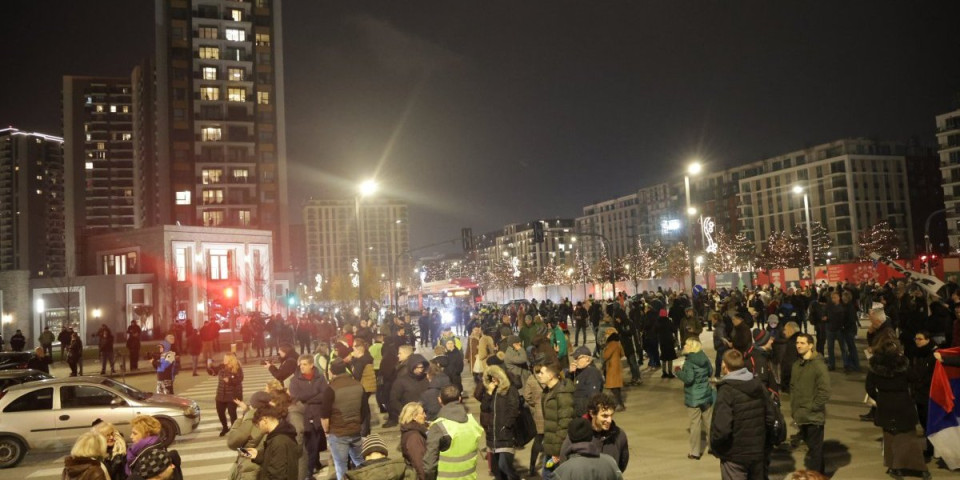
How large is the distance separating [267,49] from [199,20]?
798 cm

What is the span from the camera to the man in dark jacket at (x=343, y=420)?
9.18 m

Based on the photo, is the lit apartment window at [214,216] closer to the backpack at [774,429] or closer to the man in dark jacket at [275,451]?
the man in dark jacket at [275,451]

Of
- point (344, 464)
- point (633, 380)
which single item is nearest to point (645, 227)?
point (633, 380)

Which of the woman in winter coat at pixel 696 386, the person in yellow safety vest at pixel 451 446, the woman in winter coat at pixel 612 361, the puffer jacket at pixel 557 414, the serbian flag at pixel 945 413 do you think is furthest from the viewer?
the woman in winter coat at pixel 612 361

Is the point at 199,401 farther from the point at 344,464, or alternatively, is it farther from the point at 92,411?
the point at 344,464

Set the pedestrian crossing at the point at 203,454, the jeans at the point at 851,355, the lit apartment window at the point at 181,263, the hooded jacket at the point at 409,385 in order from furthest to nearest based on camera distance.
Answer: the lit apartment window at the point at 181,263 < the jeans at the point at 851,355 < the pedestrian crossing at the point at 203,454 < the hooded jacket at the point at 409,385

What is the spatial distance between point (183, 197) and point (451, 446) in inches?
3081

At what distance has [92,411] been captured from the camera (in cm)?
1346

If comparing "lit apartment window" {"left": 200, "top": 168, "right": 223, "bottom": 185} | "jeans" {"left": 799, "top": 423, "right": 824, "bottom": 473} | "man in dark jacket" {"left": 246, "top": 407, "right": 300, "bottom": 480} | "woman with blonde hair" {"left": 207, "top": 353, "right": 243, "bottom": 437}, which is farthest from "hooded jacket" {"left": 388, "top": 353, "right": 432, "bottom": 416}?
"lit apartment window" {"left": 200, "top": 168, "right": 223, "bottom": 185}

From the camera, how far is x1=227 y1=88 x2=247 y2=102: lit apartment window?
261 ft

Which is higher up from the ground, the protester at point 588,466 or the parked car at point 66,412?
the protester at point 588,466

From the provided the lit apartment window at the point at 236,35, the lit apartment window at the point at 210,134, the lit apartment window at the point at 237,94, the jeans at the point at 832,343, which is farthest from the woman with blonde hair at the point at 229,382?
the lit apartment window at the point at 236,35

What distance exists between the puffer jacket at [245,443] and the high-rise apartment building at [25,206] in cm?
16772

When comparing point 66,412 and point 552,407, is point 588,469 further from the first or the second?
point 66,412
